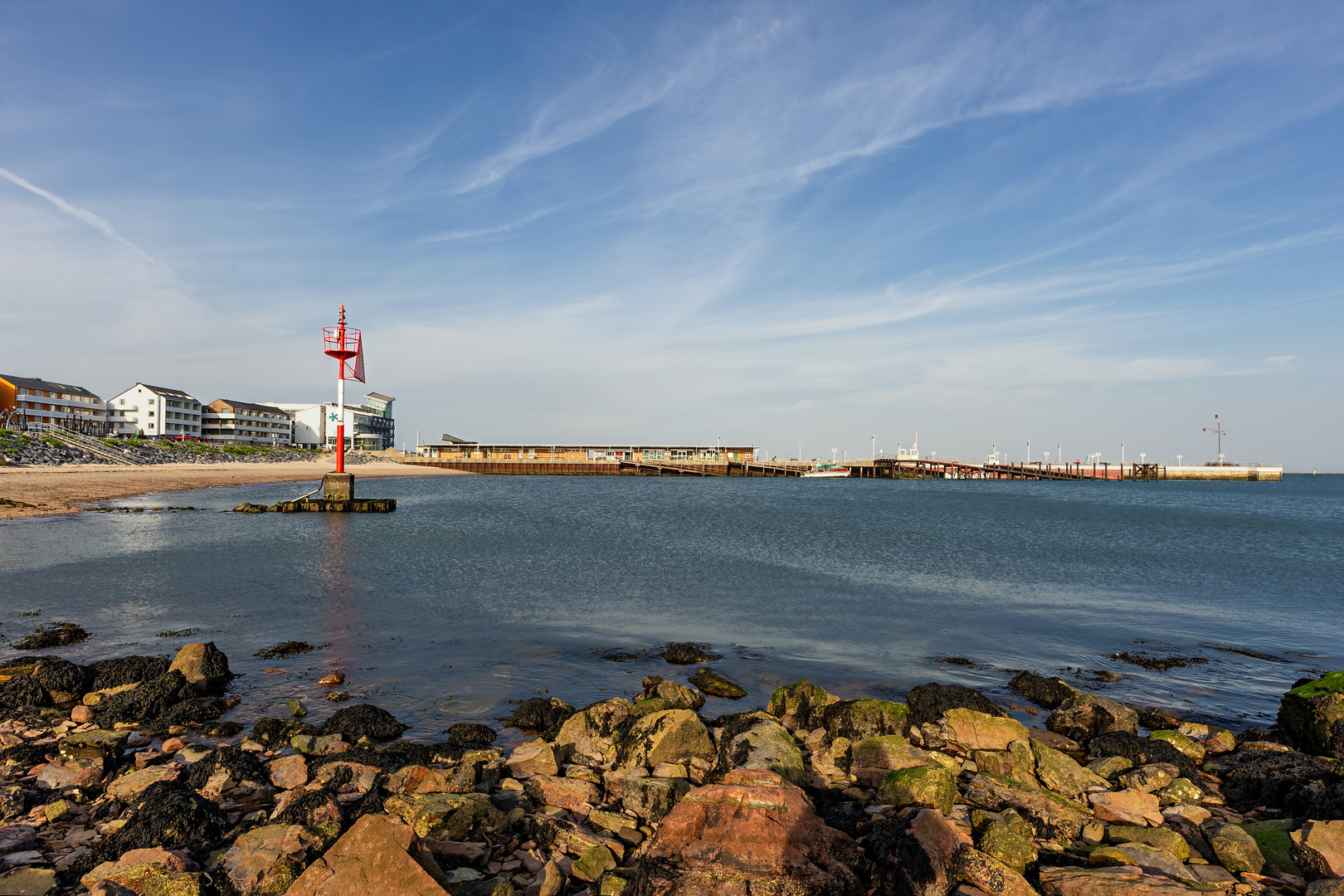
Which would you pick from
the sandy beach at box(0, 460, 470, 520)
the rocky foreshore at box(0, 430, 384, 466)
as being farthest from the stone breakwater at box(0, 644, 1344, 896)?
the rocky foreshore at box(0, 430, 384, 466)

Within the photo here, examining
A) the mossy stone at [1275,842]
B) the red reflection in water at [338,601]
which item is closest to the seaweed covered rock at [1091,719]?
the mossy stone at [1275,842]

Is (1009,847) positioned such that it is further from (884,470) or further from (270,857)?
(884,470)

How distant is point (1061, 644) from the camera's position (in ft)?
51.3

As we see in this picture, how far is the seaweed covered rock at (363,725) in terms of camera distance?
8.91m

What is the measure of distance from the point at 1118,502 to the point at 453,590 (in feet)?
248

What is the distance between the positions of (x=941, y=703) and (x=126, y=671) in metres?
12.2

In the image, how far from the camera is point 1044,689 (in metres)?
11.5

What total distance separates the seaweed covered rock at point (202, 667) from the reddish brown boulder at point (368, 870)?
6784 millimetres

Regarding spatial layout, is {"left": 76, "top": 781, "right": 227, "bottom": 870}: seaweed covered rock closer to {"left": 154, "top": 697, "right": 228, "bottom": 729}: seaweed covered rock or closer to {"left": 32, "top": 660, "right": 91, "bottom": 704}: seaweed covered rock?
Result: {"left": 154, "top": 697, "right": 228, "bottom": 729}: seaweed covered rock

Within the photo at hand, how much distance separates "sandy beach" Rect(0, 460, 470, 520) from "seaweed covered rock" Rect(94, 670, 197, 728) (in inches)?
1287

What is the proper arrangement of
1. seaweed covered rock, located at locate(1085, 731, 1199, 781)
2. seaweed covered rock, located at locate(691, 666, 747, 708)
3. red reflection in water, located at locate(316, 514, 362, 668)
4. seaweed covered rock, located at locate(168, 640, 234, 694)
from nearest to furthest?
seaweed covered rock, located at locate(1085, 731, 1199, 781) → seaweed covered rock, located at locate(168, 640, 234, 694) → seaweed covered rock, located at locate(691, 666, 747, 708) → red reflection in water, located at locate(316, 514, 362, 668)

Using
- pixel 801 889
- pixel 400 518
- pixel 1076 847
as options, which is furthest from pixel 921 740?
pixel 400 518

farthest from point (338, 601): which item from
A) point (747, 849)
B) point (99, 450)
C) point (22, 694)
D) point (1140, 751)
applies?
point (99, 450)

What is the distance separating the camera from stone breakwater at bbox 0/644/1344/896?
5.46m
